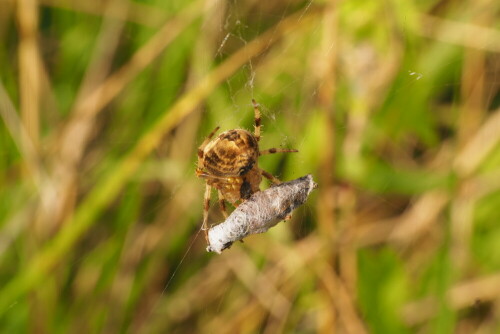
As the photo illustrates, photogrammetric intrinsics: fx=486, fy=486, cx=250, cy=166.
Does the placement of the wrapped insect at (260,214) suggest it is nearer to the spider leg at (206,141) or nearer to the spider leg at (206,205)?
the spider leg at (206,205)

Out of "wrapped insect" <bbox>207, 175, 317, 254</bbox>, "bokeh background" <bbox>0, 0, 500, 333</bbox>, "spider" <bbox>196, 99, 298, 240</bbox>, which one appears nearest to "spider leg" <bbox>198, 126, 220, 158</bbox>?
"spider" <bbox>196, 99, 298, 240</bbox>

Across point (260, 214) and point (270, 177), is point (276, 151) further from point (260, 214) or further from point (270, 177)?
point (260, 214)

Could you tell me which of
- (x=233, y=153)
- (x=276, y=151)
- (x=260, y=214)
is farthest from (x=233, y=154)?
(x=260, y=214)

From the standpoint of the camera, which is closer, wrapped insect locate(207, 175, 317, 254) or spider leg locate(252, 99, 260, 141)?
wrapped insect locate(207, 175, 317, 254)

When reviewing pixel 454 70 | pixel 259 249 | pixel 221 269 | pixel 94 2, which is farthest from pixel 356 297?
pixel 94 2

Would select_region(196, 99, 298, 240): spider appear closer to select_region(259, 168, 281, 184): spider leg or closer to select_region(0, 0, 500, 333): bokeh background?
select_region(259, 168, 281, 184): spider leg

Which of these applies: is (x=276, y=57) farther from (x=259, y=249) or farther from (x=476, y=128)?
(x=476, y=128)
